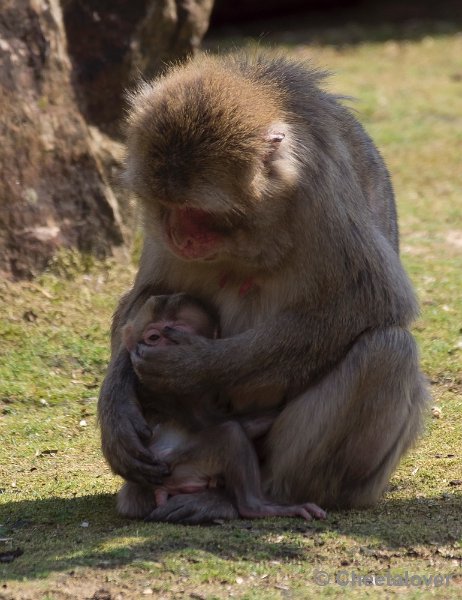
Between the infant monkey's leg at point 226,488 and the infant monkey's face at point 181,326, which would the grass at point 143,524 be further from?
the infant monkey's face at point 181,326

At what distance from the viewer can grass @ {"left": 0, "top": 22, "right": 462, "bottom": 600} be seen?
4.53 meters

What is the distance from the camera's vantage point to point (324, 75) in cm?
585

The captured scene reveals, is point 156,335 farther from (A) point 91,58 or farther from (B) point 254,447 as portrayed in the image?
(A) point 91,58

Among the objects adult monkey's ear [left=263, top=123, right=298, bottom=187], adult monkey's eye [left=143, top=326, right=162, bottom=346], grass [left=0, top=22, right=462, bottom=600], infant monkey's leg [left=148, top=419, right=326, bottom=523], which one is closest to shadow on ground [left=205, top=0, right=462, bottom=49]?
grass [left=0, top=22, right=462, bottom=600]

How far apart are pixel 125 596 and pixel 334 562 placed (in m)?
0.90

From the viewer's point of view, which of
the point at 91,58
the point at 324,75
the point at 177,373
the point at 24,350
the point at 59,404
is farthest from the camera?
the point at 91,58

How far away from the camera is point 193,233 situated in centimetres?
509

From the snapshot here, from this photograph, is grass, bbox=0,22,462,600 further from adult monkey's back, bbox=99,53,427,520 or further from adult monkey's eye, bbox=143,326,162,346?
adult monkey's eye, bbox=143,326,162,346

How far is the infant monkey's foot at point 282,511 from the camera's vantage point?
5.26m

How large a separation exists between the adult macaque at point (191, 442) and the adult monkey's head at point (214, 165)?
0.43 m

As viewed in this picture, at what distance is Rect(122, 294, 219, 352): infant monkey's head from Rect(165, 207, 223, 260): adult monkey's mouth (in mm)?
442

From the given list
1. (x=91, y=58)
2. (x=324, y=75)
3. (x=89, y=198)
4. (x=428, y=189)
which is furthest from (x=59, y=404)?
(x=428, y=189)

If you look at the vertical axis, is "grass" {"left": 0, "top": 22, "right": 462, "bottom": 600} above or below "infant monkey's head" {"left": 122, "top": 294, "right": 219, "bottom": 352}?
below

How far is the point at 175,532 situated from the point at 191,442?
1.54 ft
